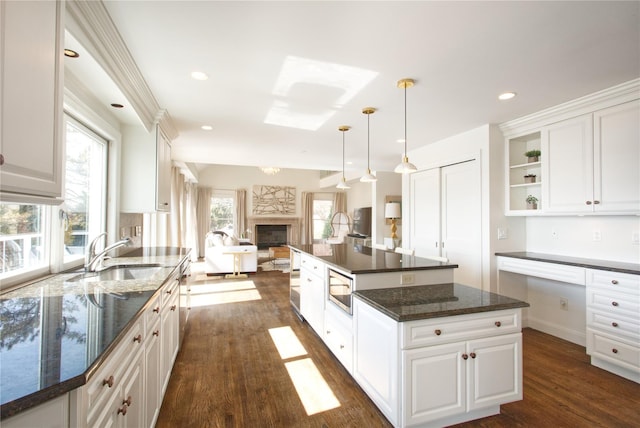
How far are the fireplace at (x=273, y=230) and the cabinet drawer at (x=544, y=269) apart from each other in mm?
7616

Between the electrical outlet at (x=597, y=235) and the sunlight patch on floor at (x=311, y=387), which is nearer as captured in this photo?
the sunlight patch on floor at (x=311, y=387)

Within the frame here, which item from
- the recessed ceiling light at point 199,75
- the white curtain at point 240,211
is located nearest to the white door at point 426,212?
the recessed ceiling light at point 199,75

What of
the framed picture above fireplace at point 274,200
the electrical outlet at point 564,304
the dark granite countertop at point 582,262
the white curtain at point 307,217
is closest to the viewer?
the dark granite countertop at point 582,262

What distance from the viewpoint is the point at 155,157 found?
302 cm

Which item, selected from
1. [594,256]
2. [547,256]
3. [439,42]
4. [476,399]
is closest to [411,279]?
[476,399]

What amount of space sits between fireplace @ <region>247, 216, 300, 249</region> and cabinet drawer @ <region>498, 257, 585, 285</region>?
762cm

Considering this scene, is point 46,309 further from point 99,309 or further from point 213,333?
point 213,333

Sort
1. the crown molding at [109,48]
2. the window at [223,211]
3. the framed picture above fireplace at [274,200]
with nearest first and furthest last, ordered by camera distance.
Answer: the crown molding at [109,48] < the window at [223,211] < the framed picture above fireplace at [274,200]

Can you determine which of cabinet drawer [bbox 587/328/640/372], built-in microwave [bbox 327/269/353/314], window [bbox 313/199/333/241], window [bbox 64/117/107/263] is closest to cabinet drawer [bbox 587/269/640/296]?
cabinet drawer [bbox 587/328/640/372]

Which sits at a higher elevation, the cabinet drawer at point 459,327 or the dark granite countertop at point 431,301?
the dark granite countertop at point 431,301

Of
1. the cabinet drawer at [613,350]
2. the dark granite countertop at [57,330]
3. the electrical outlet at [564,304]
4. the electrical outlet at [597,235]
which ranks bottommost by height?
the cabinet drawer at [613,350]

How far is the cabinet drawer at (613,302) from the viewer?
2.30m

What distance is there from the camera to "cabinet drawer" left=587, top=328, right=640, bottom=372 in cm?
230

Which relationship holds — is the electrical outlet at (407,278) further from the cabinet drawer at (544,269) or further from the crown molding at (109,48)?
the crown molding at (109,48)
